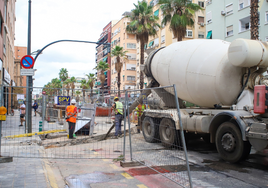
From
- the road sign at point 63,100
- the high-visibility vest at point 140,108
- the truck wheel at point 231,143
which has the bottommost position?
the truck wheel at point 231,143

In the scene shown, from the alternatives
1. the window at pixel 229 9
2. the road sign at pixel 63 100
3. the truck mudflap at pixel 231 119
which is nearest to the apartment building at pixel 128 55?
the window at pixel 229 9

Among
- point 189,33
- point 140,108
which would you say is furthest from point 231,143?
point 189,33

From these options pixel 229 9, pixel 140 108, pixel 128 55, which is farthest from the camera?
pixel 128 55

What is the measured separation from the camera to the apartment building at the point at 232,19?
2626cm

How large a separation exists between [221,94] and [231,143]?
62.4 inches

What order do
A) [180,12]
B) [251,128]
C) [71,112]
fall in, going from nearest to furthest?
[251,128]
[71,112]
[180,12]

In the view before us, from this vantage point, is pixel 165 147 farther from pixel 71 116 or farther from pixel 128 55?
pixel 128 55

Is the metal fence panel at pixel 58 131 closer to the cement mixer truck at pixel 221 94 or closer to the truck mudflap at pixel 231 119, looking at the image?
the cement mixer truck at pixel 221 94

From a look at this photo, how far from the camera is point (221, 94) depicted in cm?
764

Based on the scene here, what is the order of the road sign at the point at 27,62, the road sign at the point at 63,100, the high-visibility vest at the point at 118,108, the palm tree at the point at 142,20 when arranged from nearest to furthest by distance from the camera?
the high-visibility vest at the point at 118,108
the road sign at the point at 27,62
the road sign at the point at 63,100
the palm tree at the point at 142,20

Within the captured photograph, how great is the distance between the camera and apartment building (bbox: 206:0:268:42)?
2626 centimetres

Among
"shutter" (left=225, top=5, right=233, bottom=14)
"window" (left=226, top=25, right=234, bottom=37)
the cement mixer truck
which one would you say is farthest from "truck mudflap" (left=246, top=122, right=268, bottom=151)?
"shutter" (left=225, top=5, right=233, bottom=14)

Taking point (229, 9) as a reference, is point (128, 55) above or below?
below

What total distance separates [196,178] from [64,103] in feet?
27.6
